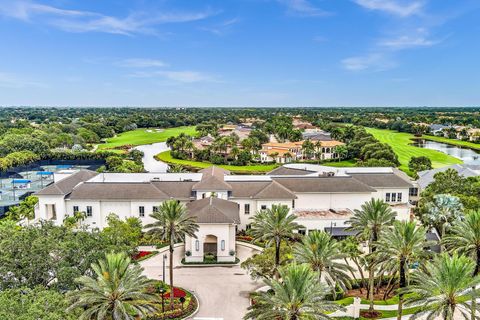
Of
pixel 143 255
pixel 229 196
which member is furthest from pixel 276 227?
pixel 229 196

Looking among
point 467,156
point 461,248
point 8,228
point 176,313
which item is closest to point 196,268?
point 176,313

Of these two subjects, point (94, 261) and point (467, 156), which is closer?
point (94, 261)

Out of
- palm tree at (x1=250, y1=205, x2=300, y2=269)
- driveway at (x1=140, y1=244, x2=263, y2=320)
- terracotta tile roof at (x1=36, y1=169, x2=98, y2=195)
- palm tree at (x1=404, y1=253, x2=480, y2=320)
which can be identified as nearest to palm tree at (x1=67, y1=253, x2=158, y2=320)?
driveway at (x1=140, y1=244, x2=263, y2=320)

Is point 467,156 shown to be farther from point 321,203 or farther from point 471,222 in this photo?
point 471,222

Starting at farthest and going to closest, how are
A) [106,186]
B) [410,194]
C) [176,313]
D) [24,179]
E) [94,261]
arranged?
[24,179], [410,194], [106,186], [176,313], [94,261]

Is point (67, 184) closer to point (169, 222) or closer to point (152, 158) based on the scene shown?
point (169, 222)

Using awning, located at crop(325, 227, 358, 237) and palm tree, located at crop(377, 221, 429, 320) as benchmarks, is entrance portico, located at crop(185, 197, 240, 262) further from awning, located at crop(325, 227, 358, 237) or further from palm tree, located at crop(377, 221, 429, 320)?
palm tree, located at crop(377, 221, 429, 320)
